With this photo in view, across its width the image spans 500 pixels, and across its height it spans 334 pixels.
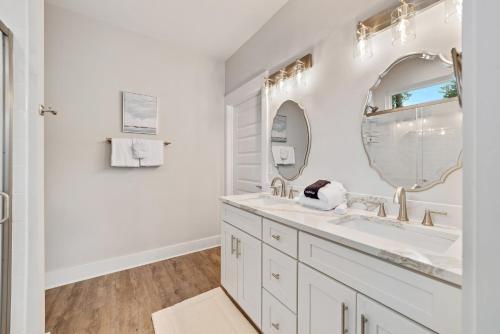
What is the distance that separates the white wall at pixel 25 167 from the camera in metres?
1.09

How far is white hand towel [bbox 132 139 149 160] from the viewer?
2285mm

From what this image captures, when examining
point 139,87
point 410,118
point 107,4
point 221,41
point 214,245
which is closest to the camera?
point 410,118

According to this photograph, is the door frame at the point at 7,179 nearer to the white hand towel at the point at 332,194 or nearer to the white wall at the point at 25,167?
the white wall at the point at 25,167

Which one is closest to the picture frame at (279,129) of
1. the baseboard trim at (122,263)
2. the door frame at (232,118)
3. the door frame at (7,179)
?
the door frame at (232,118)

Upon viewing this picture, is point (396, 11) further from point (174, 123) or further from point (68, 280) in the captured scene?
point (68, 280)

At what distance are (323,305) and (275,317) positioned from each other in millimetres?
419

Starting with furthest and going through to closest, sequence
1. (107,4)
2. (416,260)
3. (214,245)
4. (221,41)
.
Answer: (214,245) < (221,41) < (107,4) < (416,260)

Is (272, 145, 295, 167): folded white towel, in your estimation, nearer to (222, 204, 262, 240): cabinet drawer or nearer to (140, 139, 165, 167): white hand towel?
(222, 204, 262, 240): cabinet drawer

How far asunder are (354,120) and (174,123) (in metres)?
2.03

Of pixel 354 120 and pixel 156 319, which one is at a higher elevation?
pixel 354 120

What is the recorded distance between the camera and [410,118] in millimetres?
1154

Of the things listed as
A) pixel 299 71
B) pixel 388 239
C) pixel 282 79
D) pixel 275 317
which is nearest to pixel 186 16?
pixel 282 79

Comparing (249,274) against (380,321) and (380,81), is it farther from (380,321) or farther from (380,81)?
(380,81)

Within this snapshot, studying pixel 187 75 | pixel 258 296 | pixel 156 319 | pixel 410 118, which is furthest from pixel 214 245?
pixel 410 118
